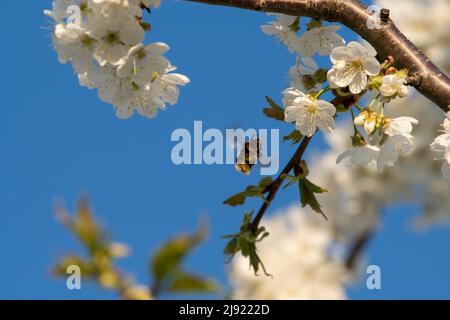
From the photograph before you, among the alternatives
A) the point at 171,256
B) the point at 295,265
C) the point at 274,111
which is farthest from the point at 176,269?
the point at 274,111

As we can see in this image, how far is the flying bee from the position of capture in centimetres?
186

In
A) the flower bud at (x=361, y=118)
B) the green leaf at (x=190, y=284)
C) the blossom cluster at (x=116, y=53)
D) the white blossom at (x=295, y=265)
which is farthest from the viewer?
the white blossom at (x=295, y=265)

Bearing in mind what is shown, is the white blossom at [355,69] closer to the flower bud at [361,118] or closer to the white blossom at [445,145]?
the flower bud at [361,118]

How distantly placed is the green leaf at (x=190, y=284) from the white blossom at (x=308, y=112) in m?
2.32

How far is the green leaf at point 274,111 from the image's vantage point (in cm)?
176

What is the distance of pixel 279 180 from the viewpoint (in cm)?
181

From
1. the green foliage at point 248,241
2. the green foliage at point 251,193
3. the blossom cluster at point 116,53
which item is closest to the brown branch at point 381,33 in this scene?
the blossom cluster at point 116,53

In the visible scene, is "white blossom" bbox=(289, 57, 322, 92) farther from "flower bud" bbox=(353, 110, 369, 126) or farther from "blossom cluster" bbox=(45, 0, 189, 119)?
"blossom cluster" bbox=(45, 0, 189, 119)

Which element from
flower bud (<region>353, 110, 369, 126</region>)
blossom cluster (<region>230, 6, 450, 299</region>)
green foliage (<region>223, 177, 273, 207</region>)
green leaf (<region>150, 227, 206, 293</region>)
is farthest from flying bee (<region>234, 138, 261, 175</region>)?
green leaf (<region>150, 227, 206, 293</region>)

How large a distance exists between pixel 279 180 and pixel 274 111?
0.17 metres

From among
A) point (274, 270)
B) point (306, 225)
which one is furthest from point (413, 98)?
point (274, 270)

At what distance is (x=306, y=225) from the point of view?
6281 millimetres

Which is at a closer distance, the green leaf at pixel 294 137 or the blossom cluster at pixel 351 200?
the green leaf at pixel 294 137

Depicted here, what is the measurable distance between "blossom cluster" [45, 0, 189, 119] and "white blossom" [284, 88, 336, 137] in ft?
0.86
